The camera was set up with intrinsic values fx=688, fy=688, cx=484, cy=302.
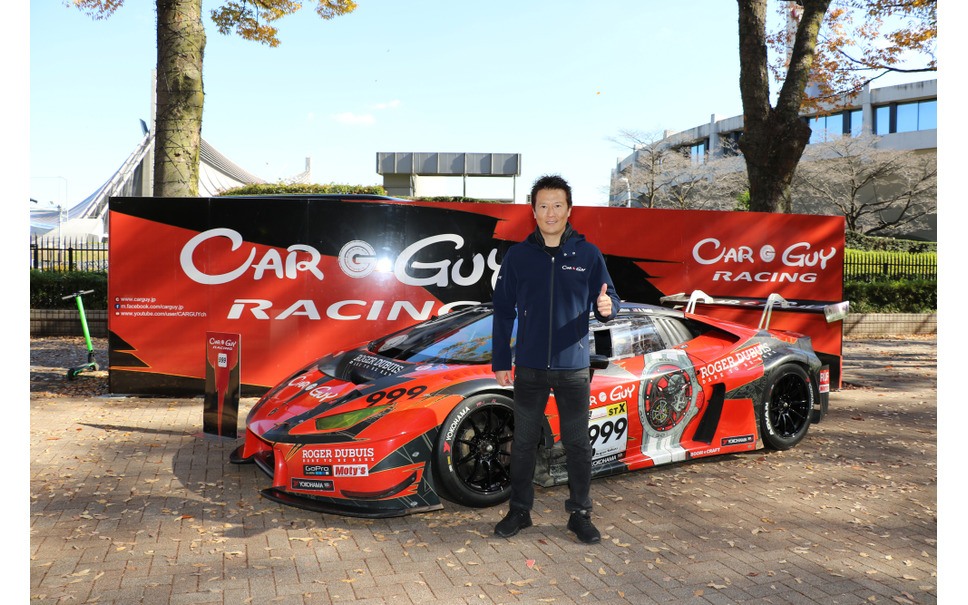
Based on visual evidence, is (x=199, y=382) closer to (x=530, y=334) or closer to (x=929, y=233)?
(x=530, y=334)

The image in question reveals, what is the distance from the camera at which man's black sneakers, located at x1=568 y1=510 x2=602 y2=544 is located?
3775 millimetres

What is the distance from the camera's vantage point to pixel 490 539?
380cm

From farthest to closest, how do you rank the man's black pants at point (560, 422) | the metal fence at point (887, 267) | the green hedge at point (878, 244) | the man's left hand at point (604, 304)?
the green hedge at point (878, 244), the metal fence at point (887, 267), the man's black pants at point (560, 422), the man's left hand at point (604, 304)

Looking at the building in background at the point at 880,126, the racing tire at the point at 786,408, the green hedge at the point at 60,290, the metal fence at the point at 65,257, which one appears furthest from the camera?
the building in background at the point at 880,126

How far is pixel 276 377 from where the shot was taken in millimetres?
7656

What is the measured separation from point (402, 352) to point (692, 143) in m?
51.6

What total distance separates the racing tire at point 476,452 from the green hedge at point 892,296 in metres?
13.8

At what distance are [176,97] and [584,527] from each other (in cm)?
793

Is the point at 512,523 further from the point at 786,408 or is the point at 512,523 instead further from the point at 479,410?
the point at 786,408

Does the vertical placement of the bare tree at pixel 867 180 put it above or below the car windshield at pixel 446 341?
above

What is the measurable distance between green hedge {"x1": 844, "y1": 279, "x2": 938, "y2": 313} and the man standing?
13898 millimetres

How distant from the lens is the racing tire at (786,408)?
18.1ft

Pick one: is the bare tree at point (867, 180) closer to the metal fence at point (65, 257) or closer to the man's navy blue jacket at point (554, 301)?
the metal fence at point (65, 257)

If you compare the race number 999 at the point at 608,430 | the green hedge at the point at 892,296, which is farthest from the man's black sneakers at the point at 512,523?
the green hedge at the point at 892,296
